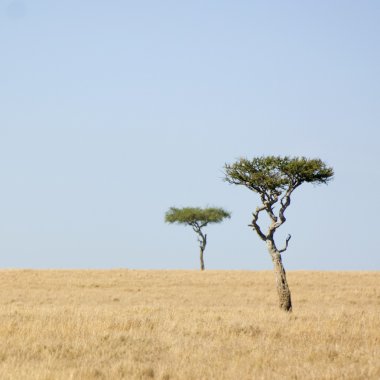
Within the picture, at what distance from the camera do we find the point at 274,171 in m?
35.1

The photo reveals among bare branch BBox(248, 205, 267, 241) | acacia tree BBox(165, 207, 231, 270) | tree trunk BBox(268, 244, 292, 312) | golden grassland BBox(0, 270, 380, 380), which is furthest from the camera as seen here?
acacia tree BBox(165, 207, 231, 270)

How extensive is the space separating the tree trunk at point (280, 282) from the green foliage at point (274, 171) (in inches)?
158

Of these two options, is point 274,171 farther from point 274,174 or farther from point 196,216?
point 196,216

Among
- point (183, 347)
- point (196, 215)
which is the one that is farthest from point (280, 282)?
point (196, 215)

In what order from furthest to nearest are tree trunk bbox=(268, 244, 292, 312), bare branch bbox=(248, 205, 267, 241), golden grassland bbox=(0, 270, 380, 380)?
bare branch bbox=(248, 205, 267, 241), tree trunk bbox=(268, 244, 292, 312), golden grassland bbox=(0, 270, 380, 380)

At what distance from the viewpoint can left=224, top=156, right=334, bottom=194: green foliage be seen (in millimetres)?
34812

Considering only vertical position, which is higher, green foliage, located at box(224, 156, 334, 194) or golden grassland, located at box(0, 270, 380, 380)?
green foliage, located at box(224, 156, 334, 194)

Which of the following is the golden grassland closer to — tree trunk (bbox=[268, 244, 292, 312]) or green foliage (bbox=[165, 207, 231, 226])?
tree trunk (bbox=[268, 244, 292, 312])

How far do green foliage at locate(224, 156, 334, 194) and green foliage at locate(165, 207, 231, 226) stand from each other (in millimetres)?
47185

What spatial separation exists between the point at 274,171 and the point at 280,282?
6495mm

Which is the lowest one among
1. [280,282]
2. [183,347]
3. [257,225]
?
[183,347]

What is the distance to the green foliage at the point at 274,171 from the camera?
34.8m

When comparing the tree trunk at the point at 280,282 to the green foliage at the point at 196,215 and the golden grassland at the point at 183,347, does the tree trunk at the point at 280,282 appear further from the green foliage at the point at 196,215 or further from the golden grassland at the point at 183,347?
the green foliage at the point at 196,215

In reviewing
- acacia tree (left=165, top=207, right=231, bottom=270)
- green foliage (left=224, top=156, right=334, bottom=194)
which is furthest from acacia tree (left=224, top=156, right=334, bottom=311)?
acacia tree (left=165, top=207, right=231, bottom=270)
